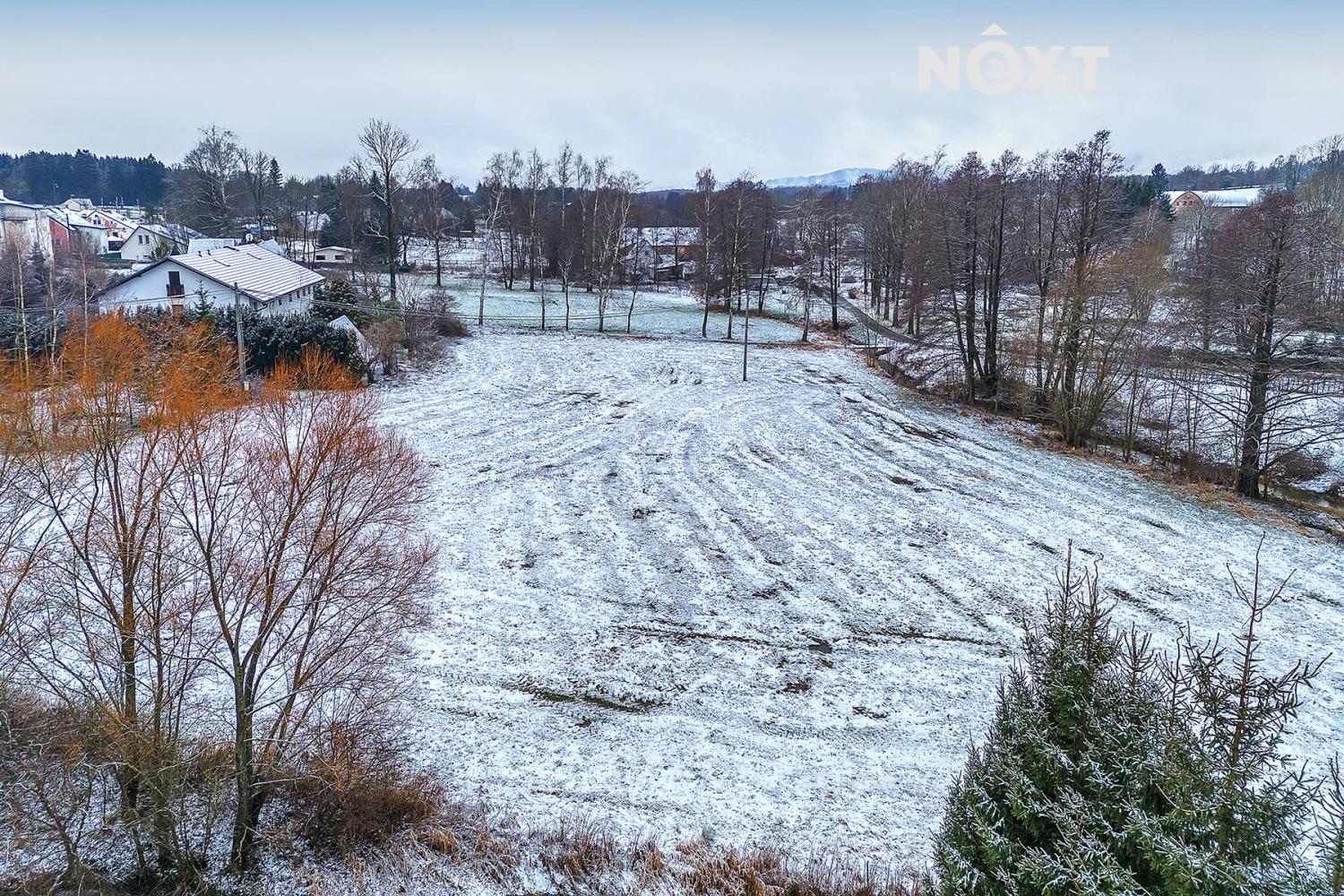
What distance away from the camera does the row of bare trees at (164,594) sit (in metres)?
8.39

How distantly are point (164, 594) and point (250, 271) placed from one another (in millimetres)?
33184

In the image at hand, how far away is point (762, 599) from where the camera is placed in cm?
1521

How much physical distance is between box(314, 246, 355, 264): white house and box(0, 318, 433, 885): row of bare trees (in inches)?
Result: 2383

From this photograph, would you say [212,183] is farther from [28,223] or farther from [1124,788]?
[1124,788]

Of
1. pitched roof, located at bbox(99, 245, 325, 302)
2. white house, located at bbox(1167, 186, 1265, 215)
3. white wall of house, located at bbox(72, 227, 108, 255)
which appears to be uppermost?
white house, located at bbox(1167, 186, 1265, 215)

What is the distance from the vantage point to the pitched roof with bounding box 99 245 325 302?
32.9 meters

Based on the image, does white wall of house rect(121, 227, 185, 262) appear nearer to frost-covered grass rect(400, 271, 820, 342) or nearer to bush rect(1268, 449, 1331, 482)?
frost-covered grass rect(400, 271, 820, 342)

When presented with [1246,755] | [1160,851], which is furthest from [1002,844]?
[1246,755]

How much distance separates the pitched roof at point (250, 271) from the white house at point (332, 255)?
2374 centimetres

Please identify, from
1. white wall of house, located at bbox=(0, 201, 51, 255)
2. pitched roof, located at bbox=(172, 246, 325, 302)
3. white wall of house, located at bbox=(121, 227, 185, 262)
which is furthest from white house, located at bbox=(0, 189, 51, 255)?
pitched roof, located at bbox=(172, 246, 325, 302)

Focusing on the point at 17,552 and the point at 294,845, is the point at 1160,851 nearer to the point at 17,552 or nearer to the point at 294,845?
the point at 294,845

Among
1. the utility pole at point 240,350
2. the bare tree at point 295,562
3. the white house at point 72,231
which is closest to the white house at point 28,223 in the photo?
the white house at point 72,231

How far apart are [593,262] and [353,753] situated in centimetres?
5074

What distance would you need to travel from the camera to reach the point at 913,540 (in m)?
17.9
